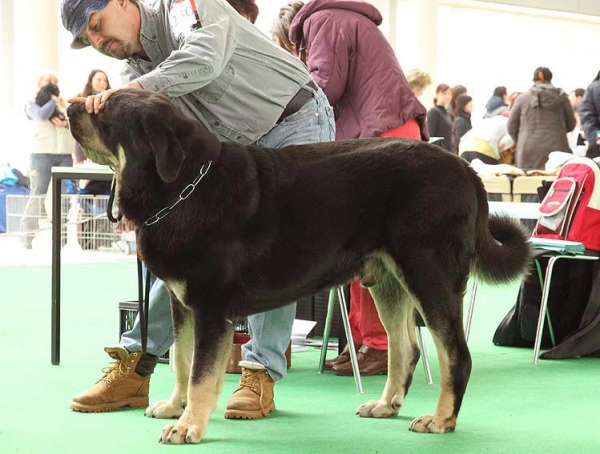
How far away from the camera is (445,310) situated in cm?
303

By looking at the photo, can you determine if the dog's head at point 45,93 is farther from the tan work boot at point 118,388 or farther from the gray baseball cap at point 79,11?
the gray baseball cap at point 79,11

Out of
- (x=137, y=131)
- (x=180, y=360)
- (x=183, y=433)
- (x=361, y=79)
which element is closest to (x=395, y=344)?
(x=180, y=360)

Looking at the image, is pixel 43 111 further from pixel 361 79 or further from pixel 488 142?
pixel 361 79

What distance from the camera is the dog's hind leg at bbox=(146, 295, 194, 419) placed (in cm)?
313

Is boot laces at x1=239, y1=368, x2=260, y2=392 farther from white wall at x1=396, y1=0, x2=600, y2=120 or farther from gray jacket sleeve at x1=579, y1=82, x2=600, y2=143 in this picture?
white wall at x1=396, y1=0, x2=600, y2=120

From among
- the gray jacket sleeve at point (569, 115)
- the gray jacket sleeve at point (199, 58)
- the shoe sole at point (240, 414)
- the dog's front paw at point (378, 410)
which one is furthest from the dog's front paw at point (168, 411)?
the gray jacket sleeve at point (569, 115)

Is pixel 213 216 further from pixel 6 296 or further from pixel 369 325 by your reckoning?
pixel 6 296

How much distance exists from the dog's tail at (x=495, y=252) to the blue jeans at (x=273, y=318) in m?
0.70

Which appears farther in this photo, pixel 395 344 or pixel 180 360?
pixel 395 344

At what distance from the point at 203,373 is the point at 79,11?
128 cm

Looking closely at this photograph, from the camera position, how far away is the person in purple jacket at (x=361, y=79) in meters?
4.31

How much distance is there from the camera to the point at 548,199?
17.1 feet

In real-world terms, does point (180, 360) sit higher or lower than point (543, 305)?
higher

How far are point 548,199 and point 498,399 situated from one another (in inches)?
68.9
